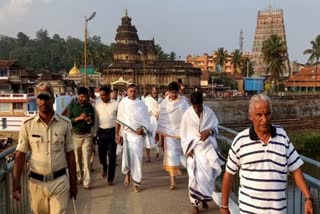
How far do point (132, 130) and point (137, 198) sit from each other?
4.56 feet

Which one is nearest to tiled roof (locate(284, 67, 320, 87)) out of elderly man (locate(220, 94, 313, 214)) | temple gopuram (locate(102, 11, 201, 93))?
temple gopuram (locate(102, 11, 201, 93))

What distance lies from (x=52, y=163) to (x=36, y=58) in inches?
4369

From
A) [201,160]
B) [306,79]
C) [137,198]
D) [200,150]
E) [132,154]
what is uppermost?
[306,79]

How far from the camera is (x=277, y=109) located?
5019cm

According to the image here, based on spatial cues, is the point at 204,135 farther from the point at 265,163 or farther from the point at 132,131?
the point at 265,163

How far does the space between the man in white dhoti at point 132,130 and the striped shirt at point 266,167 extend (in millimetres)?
4329

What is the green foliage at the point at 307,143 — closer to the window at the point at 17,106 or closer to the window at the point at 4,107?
the window at the point at 17,106

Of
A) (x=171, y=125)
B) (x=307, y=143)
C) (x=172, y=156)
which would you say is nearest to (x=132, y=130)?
(x=171, y=125)

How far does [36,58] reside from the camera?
110 meters

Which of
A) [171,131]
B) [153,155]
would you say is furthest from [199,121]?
[153,155]

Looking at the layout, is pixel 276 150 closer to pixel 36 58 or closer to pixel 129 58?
pixel 129 58

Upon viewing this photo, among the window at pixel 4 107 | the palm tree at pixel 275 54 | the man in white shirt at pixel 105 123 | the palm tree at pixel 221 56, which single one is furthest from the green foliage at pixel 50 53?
the man in white shirt at pixel 105 123

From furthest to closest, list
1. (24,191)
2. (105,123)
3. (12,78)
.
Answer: (12,78), (105,123), (24,191)

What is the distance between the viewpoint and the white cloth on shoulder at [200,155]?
5.96 meters
